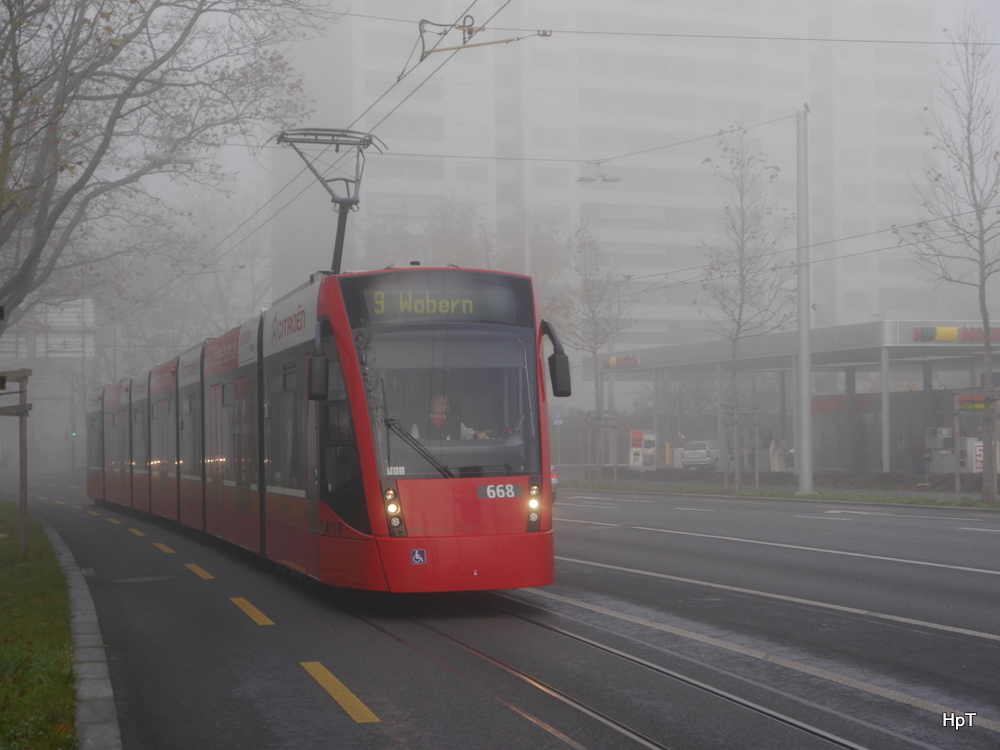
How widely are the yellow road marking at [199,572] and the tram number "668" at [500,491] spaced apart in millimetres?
4907

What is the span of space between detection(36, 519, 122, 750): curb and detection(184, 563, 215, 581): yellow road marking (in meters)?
1.71

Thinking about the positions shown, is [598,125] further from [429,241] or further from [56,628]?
[56,628]

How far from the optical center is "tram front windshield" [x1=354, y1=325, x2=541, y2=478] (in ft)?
32.9

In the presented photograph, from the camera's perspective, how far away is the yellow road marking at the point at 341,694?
652cm

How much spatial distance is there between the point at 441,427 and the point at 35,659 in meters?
3.68

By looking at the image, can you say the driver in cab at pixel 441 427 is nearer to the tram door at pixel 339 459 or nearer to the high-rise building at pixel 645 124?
the tram door at pixel 339 459

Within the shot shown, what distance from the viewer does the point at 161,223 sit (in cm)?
2588

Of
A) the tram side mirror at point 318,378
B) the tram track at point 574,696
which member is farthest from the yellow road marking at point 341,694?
the tram side mirror at point 318,378

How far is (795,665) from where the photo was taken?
303 inches

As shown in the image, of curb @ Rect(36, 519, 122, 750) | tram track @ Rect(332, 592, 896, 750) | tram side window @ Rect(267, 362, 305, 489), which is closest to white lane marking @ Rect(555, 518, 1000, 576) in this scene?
tram track @ Rect(332, 592, 896, 750)

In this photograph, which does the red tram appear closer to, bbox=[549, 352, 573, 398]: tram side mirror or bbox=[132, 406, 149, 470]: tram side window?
bbox=[549, 352, 573, 398]: tram side mirror

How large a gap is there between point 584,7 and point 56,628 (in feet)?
298

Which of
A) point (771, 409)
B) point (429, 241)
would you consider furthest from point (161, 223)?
point (771, 409)

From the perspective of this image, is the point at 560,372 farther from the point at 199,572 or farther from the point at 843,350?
the point at 843,350
